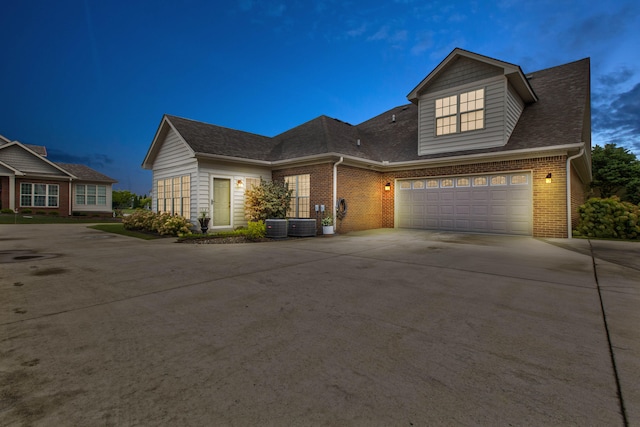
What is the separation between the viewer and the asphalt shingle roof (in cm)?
1049

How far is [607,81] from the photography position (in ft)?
129

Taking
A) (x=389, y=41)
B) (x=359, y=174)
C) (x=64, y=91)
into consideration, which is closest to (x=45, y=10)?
(x=64, y=91)

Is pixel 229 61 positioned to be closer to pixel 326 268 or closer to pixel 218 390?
pixel 326 268

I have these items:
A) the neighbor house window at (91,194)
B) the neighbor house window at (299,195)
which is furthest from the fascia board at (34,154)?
the neighbor house window at (299,195)

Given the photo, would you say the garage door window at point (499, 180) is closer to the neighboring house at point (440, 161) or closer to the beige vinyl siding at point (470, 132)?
the neighboring house at point (440, 161)

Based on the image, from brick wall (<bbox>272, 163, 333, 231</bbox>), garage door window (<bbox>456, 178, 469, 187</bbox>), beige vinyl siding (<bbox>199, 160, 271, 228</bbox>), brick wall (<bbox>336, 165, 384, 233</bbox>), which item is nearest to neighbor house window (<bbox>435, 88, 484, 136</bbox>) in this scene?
garage door window (<bbox>456, 178, 469, 187</bbox>)

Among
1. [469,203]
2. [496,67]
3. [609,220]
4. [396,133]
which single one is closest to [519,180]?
[469,203]

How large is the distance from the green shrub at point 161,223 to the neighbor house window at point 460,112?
11.3 meters

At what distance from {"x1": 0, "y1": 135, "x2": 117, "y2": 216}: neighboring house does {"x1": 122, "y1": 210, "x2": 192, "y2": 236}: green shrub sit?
595 inches

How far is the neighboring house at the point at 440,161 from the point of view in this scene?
10.4 m

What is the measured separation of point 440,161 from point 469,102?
2646mm

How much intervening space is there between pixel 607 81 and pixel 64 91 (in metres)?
88.9

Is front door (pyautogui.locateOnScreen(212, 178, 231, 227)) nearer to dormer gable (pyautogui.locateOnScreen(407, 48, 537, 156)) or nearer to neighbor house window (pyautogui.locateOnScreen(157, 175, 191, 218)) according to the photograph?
neighbor house window (pyautogui.locateOnScreen(157, 175, 191, 218))

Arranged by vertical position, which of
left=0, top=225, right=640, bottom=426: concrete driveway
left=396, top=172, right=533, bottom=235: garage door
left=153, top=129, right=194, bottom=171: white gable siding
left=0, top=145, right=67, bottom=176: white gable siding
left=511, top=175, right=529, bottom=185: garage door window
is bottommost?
left=0, top=225, right=640, bottom=426: concrete driveway
